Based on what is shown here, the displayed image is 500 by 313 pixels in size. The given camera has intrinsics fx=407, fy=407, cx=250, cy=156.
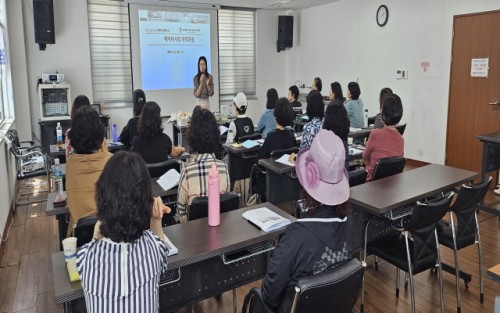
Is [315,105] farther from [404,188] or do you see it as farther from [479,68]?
[479,68]

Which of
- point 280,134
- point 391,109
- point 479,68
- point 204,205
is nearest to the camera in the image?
point 204,205

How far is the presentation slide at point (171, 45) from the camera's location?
752 cm

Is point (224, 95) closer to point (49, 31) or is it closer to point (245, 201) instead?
point (49, 31)

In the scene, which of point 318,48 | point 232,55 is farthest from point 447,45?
point 232,55

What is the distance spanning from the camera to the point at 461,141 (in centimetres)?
582

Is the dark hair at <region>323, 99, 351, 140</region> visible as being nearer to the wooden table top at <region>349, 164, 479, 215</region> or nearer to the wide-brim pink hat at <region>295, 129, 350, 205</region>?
the wooden table top at <region>349, 164, 479, 215</region>

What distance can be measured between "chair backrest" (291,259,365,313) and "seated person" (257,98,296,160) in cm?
254

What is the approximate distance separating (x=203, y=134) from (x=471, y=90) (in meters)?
4.55

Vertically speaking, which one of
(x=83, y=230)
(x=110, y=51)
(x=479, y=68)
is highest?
(x=110, y=51)

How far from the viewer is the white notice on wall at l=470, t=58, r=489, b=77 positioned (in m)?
5.39

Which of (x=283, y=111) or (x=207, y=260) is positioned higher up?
(x=283, y=111)

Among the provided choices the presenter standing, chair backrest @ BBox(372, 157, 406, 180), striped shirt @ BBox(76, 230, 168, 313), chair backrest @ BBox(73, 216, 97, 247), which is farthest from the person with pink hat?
the presenter standing

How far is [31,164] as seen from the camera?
5254 millimetres

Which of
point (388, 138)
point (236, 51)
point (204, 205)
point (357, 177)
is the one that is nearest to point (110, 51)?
point (236, 51)
